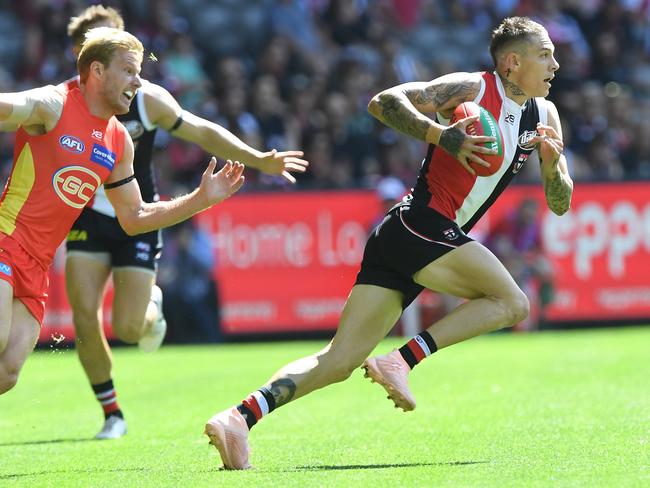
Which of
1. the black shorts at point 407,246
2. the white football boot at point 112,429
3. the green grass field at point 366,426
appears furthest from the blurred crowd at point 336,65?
the black shorts at point 407,246

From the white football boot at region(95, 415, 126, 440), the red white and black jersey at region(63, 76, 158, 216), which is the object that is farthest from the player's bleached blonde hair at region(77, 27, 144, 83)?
the white football boot at region(95, 415, 126, 440)

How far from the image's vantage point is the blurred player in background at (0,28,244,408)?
6.84 meters

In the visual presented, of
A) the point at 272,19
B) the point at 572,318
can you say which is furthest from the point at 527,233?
the point at 272,19

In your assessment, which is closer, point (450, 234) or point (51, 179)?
point (51, 179)

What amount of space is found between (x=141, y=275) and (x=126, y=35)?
8.26 ft

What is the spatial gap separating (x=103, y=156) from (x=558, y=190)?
8.98 ft

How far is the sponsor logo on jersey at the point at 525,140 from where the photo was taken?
7480mm

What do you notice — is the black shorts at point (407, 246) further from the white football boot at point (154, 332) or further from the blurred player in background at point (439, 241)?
the white football boot at point (154, 332)

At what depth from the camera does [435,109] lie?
743 centimetres

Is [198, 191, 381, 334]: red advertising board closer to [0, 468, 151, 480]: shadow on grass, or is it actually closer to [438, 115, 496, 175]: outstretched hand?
[0, 468, 151, 480]: shadow on grass

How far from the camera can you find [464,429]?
330 inches

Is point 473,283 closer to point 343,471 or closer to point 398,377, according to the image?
point 398,377

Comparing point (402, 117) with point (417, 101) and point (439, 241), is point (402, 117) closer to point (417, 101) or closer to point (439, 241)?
point (417, 101)

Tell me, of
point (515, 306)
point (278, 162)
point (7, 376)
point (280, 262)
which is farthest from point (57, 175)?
point (280, 262)
